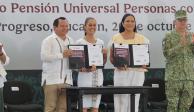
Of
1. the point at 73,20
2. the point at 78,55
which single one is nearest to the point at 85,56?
the point at 78,55

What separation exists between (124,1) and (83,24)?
2.43 feet

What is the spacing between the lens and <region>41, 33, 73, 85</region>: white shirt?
7.12 metres

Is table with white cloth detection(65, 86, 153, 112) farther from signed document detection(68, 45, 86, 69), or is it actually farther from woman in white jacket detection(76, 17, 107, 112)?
signed document detection(68, 45, 86, 69)

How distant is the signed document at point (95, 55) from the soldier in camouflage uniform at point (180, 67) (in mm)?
906

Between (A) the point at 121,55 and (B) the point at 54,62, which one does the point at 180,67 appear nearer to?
(A) the point at 121,55

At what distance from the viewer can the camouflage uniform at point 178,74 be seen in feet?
23.5

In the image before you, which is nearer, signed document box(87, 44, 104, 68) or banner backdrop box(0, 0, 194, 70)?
signed document box(87, 44, 104, 68)

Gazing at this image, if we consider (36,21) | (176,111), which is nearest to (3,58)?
(36,21)

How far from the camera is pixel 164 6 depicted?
27.4 ft

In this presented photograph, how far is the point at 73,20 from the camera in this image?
26.5 feet

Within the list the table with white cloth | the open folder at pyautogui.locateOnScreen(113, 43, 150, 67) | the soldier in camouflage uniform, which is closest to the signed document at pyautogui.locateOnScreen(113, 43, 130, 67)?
the open folder at pyautogui.locateOnScreen(113, 43, 150, 67)

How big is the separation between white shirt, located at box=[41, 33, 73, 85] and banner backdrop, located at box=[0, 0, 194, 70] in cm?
82

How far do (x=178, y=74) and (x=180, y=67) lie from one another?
0.10 metres

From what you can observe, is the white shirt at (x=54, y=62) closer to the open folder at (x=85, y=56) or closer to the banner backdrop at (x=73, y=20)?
the open folder at (x=85, y=56)
